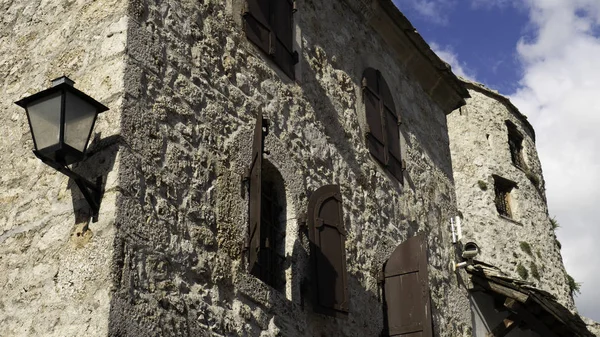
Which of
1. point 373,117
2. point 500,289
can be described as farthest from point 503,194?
point 373,117

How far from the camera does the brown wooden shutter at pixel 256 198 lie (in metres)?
5.68

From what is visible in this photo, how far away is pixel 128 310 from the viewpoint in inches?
180

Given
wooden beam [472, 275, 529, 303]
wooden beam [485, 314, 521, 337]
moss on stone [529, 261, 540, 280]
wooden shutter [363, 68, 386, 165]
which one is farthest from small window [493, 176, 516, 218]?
wooden shutter [363, 68, 386, 165]

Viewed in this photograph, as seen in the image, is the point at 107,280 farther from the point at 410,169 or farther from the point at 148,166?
the point at 410,169

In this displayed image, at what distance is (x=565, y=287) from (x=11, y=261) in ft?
53.6

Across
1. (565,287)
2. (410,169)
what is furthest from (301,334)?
(565,287)

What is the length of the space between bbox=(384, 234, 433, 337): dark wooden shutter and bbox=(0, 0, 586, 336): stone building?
0.6 inches

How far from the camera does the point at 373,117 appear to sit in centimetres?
867

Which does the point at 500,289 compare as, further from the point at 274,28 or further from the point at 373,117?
the point at 274,28

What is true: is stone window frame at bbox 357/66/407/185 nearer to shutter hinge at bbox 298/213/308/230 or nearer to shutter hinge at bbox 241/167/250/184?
shutter hinge at bbox 298/213/308/230

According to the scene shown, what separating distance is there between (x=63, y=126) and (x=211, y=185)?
129 centimetres

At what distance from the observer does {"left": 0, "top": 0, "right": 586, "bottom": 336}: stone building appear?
4.84 meters

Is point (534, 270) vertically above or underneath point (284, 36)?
above

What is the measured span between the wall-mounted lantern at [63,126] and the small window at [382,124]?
13.3 ft
